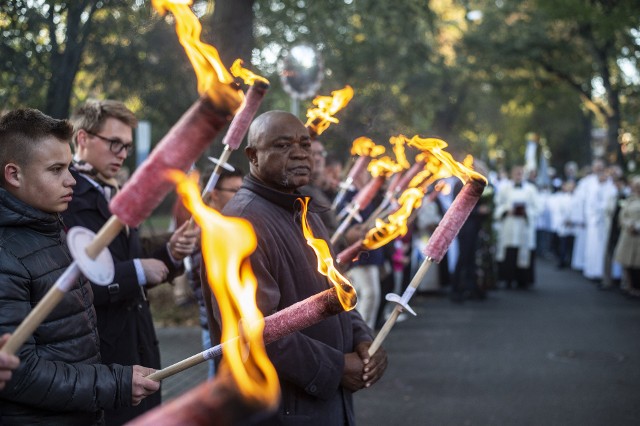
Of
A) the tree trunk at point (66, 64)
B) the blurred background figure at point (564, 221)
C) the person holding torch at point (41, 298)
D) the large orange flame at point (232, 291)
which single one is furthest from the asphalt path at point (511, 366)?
the blurred background figure at point (564, 221)

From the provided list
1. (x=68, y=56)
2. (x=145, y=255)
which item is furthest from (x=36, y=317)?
(x=68, y=56)

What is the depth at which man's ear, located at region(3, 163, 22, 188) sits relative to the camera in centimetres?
290

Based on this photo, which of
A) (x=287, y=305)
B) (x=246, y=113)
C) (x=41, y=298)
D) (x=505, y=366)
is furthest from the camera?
(x=505, y=366)

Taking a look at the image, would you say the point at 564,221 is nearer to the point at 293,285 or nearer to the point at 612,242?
the point at 612,242

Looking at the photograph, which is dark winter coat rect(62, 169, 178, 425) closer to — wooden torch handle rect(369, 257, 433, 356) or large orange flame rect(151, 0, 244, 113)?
wooden torch handle rect(369, 257, 433, 356)

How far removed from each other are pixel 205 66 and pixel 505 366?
7581mm

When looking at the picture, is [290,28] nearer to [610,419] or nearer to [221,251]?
[610,419]

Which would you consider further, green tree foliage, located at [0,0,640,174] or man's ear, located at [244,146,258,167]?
green tree foliage, located at [0,0,640,174]

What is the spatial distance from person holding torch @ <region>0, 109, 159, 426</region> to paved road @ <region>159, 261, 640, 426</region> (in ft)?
14.1

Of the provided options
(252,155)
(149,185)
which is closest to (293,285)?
(252,155)

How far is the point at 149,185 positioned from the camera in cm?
183

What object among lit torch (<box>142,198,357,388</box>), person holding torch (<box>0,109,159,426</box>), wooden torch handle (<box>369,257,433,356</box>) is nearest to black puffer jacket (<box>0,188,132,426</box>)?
person holding torch (<box>0,109,159,426</box>)

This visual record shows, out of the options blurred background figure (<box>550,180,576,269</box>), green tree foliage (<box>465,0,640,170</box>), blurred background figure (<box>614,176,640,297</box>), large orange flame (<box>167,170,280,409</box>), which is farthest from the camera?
green tree foliage (<box>465,0,640,170</box>)

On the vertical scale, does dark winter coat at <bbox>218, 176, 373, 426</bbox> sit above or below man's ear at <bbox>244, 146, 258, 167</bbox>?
below
